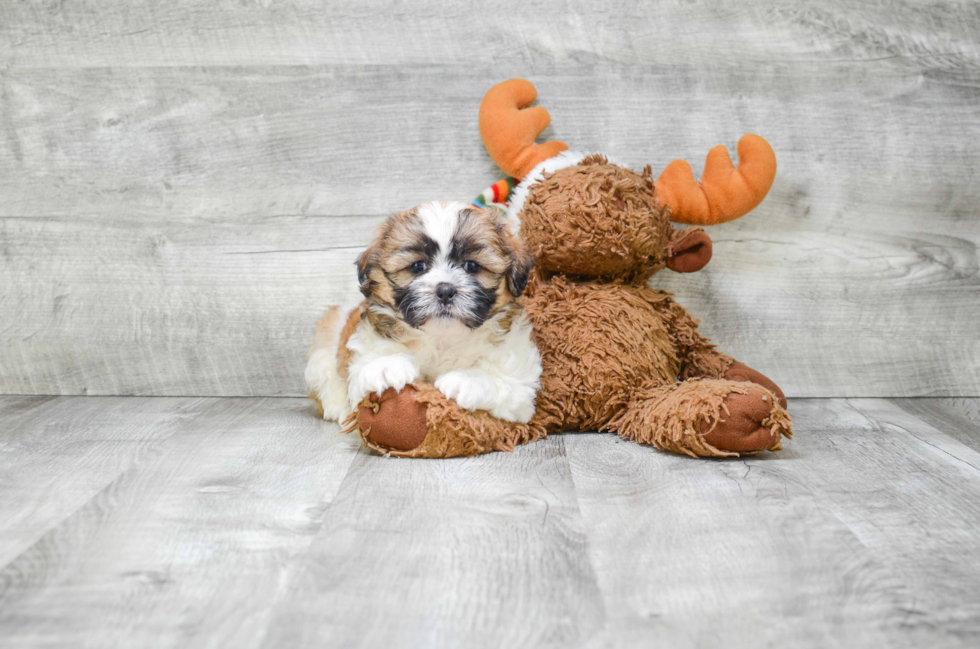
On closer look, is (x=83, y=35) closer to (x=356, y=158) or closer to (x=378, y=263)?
(x=356, y=158)

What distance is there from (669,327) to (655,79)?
0.80 meters

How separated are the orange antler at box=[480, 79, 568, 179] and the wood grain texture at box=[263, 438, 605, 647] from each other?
1.01m

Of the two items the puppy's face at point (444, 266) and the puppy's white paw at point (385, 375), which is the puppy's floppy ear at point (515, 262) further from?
the puppy's white paw at point (385, 375)

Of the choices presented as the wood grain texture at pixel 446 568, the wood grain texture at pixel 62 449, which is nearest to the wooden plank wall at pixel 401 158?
the wood grain texture at pixel 62 449

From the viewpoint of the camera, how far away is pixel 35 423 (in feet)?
6.88

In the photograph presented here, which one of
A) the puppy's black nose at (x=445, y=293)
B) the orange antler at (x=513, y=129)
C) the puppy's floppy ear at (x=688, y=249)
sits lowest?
the puppy's floppy ear at (x=688, y=249)

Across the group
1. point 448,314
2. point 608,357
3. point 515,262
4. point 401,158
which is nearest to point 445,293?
point 448,314

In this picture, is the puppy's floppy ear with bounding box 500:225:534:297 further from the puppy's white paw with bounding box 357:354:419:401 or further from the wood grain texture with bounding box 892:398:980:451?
the wood grain texture with bounding box 892:398:980:451

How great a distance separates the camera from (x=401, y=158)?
2398mm

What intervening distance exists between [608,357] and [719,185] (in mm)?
599

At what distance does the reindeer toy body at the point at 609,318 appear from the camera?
173 cm

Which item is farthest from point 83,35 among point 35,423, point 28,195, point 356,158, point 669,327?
point 669,327

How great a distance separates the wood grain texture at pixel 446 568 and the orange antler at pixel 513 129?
3.30ft

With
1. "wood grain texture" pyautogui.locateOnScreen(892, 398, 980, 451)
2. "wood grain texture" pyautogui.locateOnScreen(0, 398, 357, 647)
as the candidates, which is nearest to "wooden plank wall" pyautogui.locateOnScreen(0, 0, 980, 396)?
"wood grain texture" pyautogui.locateOnScreen(892, 398, 980, 451)
